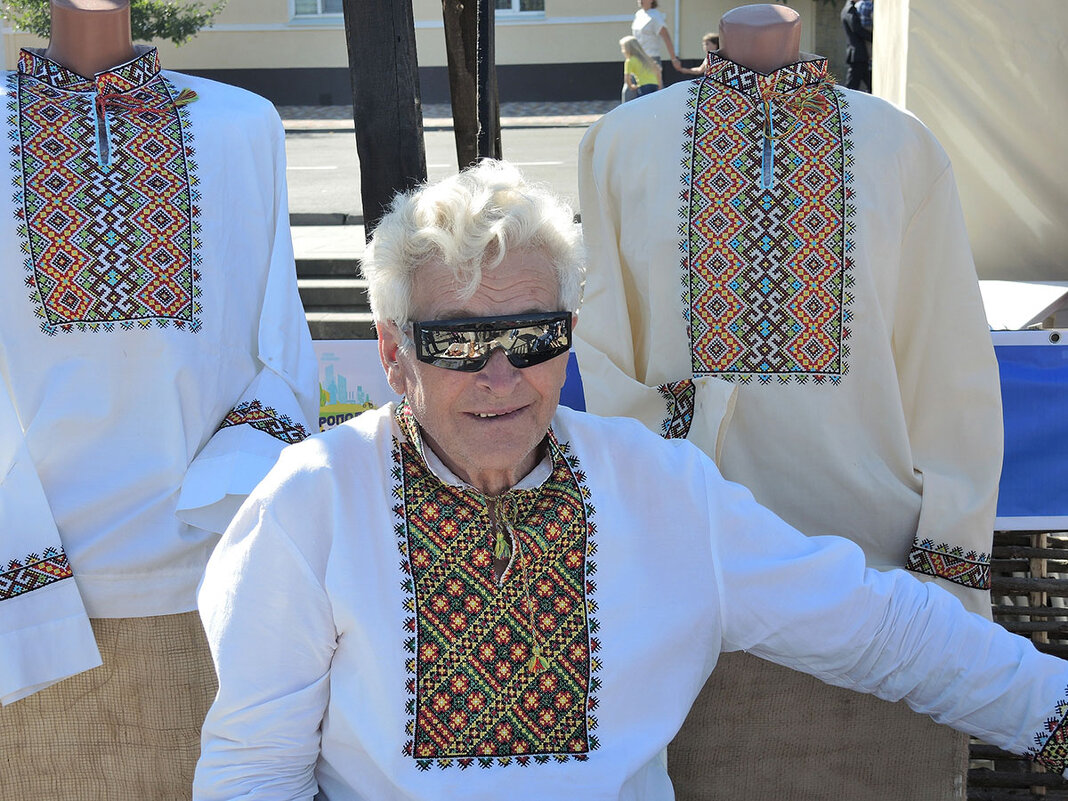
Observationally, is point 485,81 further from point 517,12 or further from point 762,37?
point 517,12

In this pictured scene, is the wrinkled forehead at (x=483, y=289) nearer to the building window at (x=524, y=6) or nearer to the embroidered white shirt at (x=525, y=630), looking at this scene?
the embroidered white shirt at (x=525, y=630)

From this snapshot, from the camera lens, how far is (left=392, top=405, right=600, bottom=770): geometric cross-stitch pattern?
1.76 meters

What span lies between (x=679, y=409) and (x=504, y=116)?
14187mm

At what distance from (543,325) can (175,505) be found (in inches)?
41.9

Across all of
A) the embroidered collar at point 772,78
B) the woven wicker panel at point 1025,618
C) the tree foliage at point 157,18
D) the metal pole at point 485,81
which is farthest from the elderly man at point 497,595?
the tree foliage at point 157,18

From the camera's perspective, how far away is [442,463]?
1875mm

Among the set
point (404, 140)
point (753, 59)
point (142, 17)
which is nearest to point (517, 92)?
point (142, 17)

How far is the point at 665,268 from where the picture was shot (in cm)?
268

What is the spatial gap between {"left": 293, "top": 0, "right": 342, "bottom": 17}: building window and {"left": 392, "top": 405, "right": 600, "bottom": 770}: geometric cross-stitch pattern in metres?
18.0

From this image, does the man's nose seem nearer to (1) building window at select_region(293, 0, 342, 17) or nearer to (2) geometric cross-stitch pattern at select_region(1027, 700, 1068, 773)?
(2) geometric cross-stitch pattern at select_region(1027, 700, 1068, 773)

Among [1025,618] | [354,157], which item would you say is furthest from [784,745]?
[354,157]

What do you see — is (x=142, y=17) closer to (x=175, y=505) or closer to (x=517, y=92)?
(x=517, y=92)

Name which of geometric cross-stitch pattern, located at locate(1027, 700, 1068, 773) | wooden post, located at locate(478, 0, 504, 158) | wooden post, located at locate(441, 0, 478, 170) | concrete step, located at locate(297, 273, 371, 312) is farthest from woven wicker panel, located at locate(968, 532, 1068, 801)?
concrete step, located at locate(297, 273, 371, 312)

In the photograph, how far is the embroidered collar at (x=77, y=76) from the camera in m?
2.48
